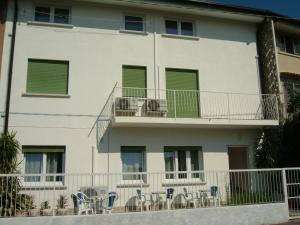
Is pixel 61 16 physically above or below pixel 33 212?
above

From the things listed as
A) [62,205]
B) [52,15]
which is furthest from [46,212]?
[52,15]

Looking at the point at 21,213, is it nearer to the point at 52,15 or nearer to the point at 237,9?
the point at 52,15

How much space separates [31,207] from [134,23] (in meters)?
9.12

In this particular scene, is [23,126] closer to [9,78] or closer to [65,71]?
[9,78]

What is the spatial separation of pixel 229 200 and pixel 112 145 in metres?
5.12

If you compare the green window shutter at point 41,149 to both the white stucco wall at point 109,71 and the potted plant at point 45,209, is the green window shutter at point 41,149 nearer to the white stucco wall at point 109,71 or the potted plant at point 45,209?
the white stucco wall at point 109,71

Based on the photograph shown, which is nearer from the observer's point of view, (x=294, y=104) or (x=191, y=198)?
(x=191, y=198)

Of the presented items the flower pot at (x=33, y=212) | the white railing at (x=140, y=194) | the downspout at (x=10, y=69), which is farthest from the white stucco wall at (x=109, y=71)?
the flower pot at (x=33, y=212)

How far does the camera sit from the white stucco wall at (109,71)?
13.4m

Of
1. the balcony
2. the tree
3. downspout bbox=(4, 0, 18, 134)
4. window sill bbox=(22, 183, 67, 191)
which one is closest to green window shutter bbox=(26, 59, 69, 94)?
downspout bbox=(4, 0, 18, 134)

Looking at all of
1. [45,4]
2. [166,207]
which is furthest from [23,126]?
[166,207]

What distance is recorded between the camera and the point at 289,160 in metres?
14.9

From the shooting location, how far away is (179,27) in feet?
53.2

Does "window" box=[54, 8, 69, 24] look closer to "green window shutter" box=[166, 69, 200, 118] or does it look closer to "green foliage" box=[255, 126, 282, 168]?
"green window shutter" box=[166, 69, 200, 118]
